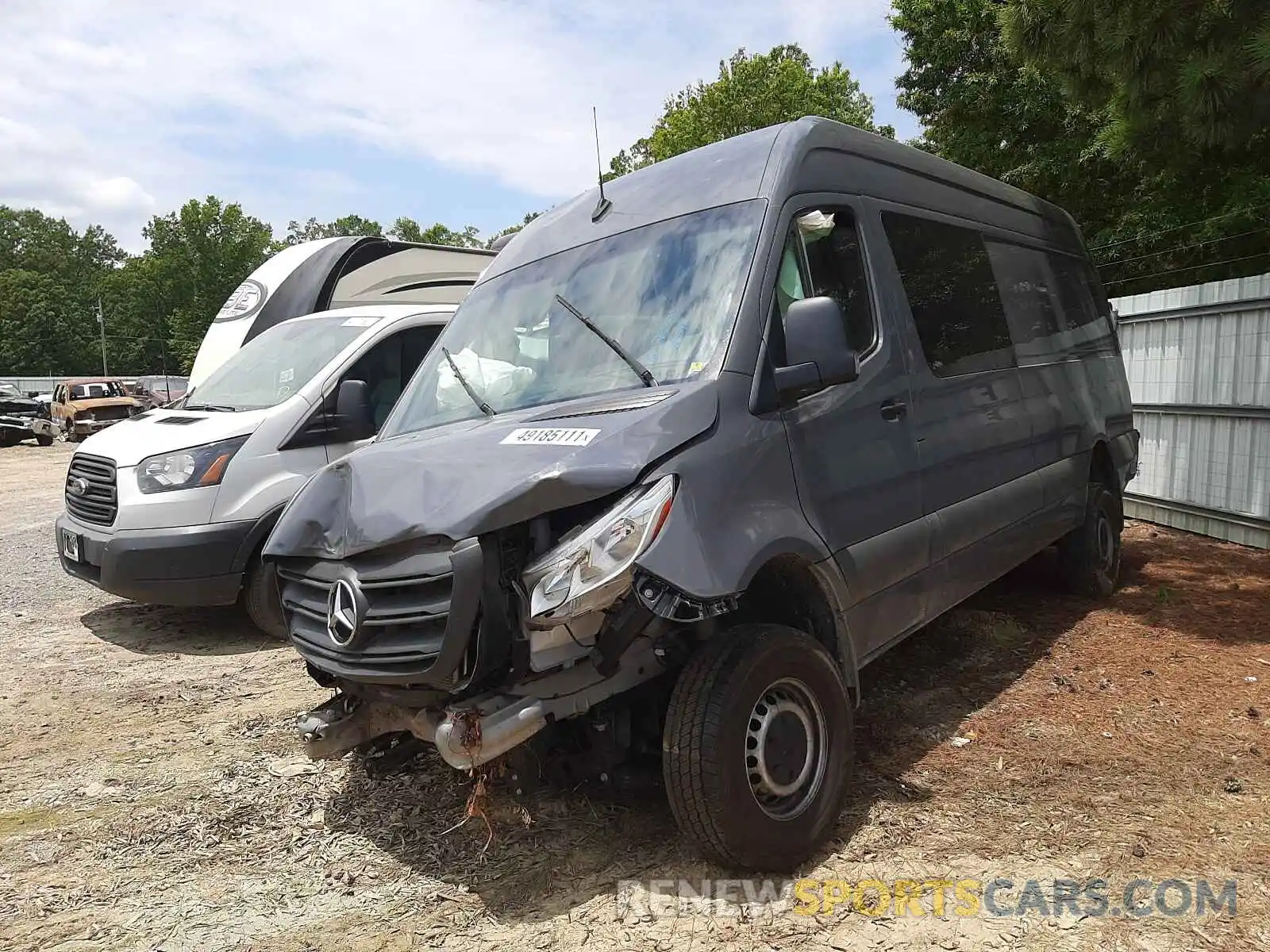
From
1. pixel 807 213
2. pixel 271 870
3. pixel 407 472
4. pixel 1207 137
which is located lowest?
pixel 271 870

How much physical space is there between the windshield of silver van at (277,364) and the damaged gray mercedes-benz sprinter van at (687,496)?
105 inches

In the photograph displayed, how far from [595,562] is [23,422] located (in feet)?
98.1

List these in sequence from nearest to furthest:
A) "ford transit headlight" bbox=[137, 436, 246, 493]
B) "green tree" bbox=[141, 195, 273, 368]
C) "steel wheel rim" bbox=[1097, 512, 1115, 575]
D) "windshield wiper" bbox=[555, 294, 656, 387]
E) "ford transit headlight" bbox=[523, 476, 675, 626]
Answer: "ford transit headlight" bbox=[523, 476, 675, 626] < "windshield wiper" bbox=[555, 294, 656, 387] < "ford transit headlight" bbox=[137, 436, 246, 493] < "steel wheel rim" bbox=[1097, 512, 1115, 575] < "green tree" bbox=[141, 195, 273, 368]

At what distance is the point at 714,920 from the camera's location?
2834 mm

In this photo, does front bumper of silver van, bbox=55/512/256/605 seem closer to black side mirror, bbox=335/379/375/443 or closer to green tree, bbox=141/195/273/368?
black side mirror, bbox=335/379/375/443

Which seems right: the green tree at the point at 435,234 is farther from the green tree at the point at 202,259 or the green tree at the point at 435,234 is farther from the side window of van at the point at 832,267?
the side window of van at the point at 832,267

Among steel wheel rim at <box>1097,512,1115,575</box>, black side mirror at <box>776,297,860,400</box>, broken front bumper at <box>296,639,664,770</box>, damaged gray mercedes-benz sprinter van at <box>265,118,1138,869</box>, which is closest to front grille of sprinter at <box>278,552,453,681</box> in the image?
damaged gray mercedes-benz sprinter van at <box>265,118,1138,869</box>

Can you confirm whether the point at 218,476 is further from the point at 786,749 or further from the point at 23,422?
the point at 23,422

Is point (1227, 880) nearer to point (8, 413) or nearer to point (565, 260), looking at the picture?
point (565, 260)

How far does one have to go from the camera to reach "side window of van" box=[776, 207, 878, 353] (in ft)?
11.8

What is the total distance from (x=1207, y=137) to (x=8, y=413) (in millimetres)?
30273

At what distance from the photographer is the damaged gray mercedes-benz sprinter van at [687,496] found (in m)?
2.75

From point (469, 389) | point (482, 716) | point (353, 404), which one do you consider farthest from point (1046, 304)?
point (482, 716)

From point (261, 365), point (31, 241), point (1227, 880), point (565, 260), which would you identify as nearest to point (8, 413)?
point (261, 365)
